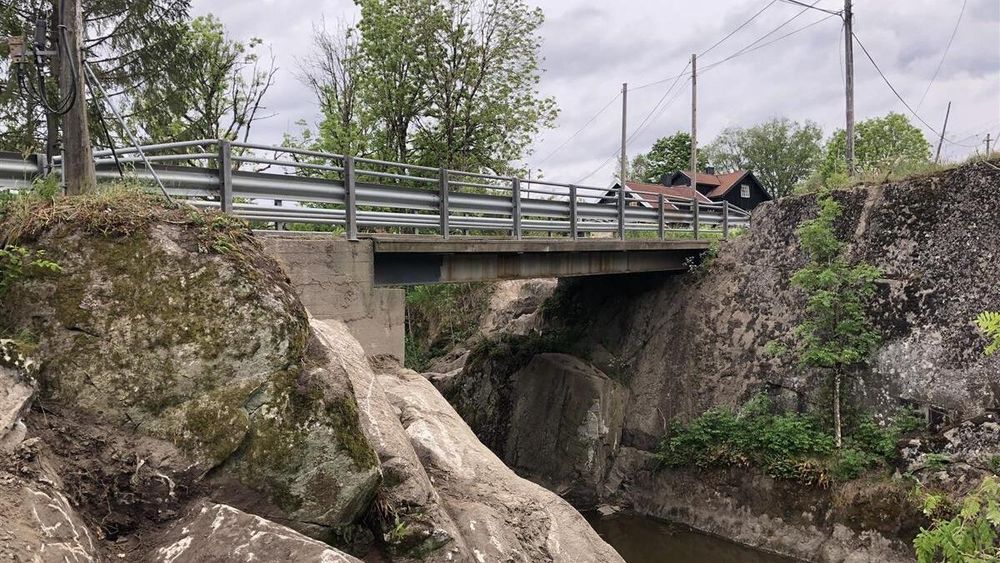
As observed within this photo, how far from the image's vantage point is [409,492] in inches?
217

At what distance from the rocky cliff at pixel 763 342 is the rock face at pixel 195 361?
32.8 feet

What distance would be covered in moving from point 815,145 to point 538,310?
55219 mm

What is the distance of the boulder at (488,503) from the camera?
19.0 feet

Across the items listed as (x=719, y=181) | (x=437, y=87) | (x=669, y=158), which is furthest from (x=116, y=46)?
(x=669, y=158)

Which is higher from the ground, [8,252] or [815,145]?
[815,145]

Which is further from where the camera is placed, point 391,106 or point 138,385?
point 391,106

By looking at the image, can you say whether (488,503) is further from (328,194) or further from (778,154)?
(778,154)

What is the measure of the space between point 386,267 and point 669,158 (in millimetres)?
62263

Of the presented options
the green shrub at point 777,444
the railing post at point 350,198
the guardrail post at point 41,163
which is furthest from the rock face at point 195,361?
the green shrub at point 777,444

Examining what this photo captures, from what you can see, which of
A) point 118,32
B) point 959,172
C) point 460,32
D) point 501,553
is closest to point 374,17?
point 460,32

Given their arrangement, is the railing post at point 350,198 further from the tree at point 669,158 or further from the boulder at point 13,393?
the tree at point 669,158

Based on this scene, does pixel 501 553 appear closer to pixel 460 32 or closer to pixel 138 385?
pixel 138 385

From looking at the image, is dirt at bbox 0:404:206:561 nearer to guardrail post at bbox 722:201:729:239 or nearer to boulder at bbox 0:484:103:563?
boulder at bbox 0:484:103:563

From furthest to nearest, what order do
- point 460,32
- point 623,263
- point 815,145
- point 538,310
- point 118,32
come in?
point 815,145, point 460,32, point 538,310, point 118,32, point 623,263
